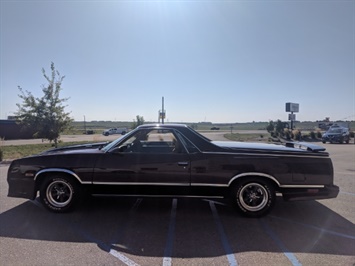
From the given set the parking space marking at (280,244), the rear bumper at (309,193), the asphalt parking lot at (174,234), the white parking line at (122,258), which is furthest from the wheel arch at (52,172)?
the rear bumper at (309,193)

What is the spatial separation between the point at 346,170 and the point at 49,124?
14.9 meters

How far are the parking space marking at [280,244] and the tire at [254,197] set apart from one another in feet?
0.71

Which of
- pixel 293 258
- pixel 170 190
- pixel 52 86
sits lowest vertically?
pixel 293 258

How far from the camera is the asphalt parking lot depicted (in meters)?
3.43

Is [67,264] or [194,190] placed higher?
[194,190]

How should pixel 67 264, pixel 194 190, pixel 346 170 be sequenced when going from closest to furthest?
pixel 67 264 → pixel 194 190 → pixel 346 170

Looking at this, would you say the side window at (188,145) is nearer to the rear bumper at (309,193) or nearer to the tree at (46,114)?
the rear bumper at (309,193)

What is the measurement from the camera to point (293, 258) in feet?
11.3

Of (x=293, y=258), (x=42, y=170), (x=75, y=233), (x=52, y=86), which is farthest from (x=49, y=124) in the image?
(x=293, y=258)

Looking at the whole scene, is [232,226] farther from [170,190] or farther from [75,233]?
[75,233]

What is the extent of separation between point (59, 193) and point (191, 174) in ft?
7.88

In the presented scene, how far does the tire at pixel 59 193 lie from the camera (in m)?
4.93

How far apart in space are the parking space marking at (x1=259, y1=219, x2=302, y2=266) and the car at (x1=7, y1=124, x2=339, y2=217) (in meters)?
0.33

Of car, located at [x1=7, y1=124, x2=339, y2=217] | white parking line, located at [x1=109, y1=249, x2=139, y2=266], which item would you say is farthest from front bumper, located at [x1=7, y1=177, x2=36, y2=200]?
white parking line, located at [x1=109, y1=249, x2=139, y2=266]
